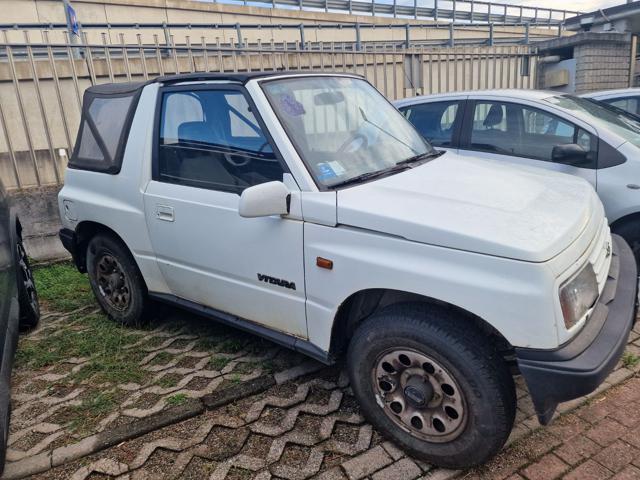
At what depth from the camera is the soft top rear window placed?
11.8 feet

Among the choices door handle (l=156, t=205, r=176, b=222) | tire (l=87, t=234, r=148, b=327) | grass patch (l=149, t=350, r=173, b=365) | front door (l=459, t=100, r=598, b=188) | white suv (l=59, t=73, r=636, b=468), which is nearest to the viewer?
white suv (l=59, t=73, r=636, b=468)

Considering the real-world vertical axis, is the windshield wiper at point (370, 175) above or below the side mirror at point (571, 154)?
→ above

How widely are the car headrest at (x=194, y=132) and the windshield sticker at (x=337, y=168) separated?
896mm

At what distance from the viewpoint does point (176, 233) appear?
127 inches

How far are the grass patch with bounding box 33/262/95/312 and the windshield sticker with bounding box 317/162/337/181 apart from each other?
313cm

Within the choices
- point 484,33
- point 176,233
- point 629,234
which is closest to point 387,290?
point 176,233

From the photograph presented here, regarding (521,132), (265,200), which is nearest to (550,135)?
(521,132)

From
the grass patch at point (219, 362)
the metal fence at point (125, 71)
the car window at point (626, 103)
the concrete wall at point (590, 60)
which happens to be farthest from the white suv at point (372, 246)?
the concrete wall at point (590, 60)

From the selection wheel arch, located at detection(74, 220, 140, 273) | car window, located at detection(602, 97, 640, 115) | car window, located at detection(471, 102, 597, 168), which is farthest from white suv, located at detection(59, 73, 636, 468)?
car window, located at detection(602, 97, 640, 115)

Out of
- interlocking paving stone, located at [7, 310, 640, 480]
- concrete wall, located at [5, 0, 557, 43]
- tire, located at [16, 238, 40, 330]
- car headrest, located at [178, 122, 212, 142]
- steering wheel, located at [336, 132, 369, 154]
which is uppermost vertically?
concrete wall, located at [5, 0, 557, 43]

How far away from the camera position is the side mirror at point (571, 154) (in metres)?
3.97

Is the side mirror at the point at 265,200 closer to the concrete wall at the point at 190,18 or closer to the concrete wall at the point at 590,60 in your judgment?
the concrete wall at the point at 590,60

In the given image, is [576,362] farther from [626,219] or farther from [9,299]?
[9,299]

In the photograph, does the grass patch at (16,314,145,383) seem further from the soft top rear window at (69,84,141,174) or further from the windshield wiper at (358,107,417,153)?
the windshield wiper at (358,107,417,153)
